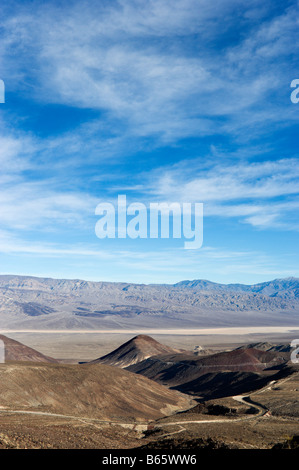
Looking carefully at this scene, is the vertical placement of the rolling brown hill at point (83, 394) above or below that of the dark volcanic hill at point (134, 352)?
above

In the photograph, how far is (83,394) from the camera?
66.2m

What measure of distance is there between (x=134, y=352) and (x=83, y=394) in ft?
279

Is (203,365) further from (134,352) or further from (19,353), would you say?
(19,353)

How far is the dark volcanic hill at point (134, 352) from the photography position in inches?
5679

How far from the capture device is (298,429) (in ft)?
137

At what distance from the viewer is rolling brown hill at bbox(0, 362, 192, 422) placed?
58531 mm

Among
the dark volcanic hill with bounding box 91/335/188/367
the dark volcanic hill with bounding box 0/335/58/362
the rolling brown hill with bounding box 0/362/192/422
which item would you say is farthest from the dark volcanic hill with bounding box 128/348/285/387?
the dark volcanic hill with bounding box 0/335/58/362

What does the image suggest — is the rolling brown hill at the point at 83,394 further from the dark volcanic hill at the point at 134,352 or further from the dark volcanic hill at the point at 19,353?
the dark volcanic hill at the point at 134,352

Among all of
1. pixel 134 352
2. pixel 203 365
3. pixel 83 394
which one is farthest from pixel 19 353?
pixel 83 394

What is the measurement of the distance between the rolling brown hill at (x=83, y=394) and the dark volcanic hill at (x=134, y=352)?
205 feet

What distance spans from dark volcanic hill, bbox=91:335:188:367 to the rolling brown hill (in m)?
62.4

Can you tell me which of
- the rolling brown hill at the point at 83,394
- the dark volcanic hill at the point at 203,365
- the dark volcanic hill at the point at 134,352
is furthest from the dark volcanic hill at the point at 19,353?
the rolling brown hill at the point at 83,394
